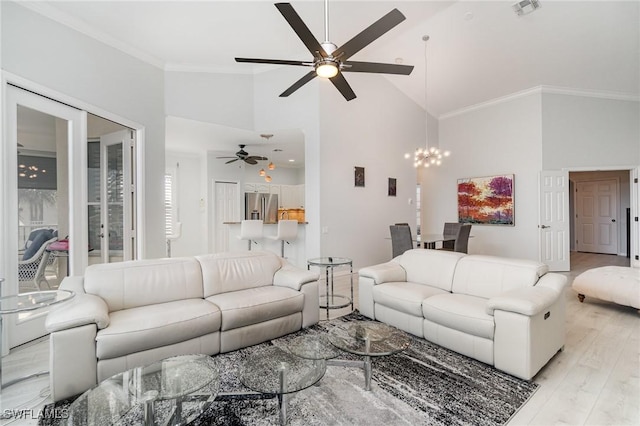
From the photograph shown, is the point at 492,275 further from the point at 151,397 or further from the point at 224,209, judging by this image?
the point at 224,209

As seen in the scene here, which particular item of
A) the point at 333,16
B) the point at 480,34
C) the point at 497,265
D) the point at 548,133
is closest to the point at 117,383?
the point at 497,265

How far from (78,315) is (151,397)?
92 cm

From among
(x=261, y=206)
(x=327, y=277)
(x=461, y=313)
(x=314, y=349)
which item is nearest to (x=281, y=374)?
(x=314, y=349)

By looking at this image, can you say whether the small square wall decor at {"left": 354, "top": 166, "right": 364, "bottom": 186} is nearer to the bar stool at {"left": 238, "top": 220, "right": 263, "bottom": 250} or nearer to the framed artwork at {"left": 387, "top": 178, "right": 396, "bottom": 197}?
the framed artwork at {"left": 387, "top": 178, "right": 396, "bottom": 197}

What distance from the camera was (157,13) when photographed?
3750mm

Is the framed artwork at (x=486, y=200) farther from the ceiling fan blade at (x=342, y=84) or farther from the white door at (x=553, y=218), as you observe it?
the ceiling fan blade at (x=342, y=84)

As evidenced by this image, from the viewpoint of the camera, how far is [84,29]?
11.9 feet

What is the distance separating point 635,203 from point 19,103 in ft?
31.4

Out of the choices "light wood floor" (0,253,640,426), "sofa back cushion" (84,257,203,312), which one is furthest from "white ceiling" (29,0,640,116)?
"light wood floor" (0,253,640,426)

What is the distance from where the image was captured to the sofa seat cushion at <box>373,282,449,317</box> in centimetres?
296

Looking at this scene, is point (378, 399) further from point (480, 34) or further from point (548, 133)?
point (548, 133)

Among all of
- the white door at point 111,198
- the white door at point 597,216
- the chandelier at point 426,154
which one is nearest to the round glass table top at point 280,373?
the white door at point 111,198

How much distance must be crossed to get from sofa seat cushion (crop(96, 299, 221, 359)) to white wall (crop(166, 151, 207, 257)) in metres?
5.34

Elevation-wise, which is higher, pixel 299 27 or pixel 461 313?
pixel 299 27
